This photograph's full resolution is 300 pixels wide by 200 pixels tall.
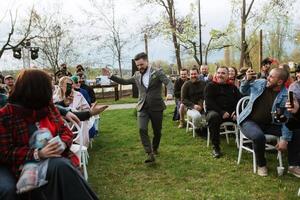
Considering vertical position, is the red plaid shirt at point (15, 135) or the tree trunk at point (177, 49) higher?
the tree trunk at point (177, 49)

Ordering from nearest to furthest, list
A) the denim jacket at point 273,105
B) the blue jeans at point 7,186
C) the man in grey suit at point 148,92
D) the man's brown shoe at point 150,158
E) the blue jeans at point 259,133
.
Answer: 1. the blue jeans at point 7,186
2. the denim jacket at point 273,105
3. the blue jeans at point 259,133
4. the man's brown shoe at point 150,158
5. the man in grey suit at point 148,92

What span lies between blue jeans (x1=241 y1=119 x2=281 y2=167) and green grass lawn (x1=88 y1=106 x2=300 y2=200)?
0.90 ft

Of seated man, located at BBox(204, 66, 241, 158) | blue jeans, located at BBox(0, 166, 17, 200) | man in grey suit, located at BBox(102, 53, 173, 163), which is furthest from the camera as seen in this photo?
seated man, located at BBox(204, 66, 241, 158)

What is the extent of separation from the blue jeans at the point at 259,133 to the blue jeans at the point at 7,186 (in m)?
3.52

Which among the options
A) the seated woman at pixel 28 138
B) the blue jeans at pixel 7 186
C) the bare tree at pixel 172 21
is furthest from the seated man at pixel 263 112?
the bare tree at pixel 172 21

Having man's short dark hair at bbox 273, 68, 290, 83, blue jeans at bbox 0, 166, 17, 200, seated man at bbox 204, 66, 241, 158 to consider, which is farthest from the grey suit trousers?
blue jeans at bbox 0, 166, 17, 200

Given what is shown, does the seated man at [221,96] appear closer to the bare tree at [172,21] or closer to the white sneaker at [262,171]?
the white sneaker at [262,171]

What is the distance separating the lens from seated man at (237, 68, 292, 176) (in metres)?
5.34

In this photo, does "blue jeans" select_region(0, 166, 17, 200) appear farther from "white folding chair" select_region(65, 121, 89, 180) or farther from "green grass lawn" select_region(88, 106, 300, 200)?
"green grass lawn" select_region(88, 106, 300, 200)

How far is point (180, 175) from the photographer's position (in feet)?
18.0

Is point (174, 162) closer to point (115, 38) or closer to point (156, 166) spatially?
point (156, 166)

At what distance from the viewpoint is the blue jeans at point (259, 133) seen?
17.4 ft

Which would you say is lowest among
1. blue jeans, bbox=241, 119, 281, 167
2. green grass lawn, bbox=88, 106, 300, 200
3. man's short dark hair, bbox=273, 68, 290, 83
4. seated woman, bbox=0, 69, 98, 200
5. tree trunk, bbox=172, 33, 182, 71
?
green grass lawn, bbox=88, 106, 300, 200

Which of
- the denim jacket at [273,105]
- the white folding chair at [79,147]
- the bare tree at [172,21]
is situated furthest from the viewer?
the bare tree at [172,21]
